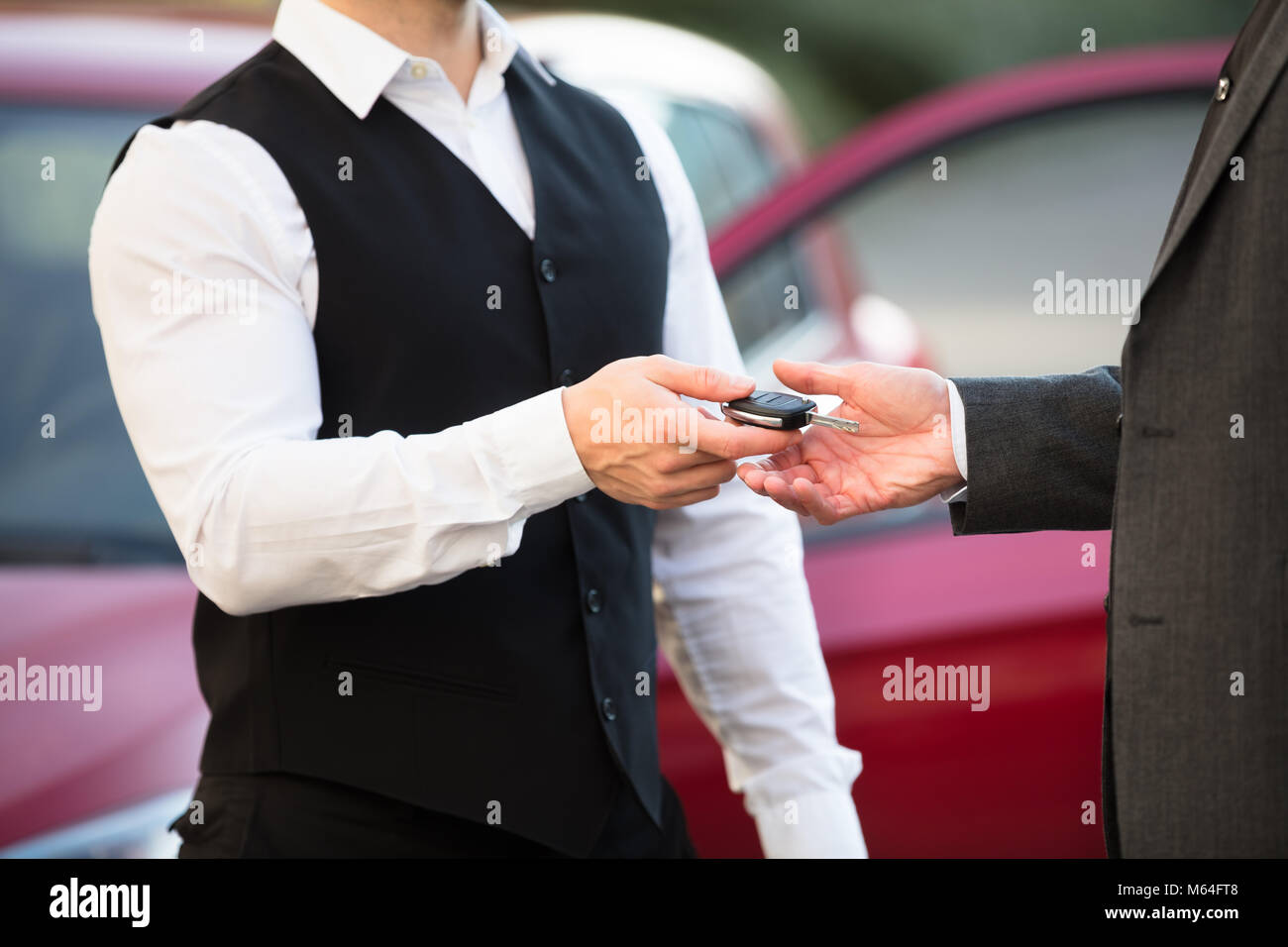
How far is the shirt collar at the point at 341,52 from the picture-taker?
1343mm

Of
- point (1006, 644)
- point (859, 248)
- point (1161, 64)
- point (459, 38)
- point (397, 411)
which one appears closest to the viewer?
point (397, 411)

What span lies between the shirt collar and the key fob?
486 mm

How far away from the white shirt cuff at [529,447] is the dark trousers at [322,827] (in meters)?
0.37

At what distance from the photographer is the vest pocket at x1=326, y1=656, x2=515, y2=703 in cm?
135

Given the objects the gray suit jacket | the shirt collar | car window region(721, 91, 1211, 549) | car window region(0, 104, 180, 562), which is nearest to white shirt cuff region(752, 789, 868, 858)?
the gray suit jacket

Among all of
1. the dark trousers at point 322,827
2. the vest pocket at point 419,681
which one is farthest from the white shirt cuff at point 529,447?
the dark trousers at point 322,827

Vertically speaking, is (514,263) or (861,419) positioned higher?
(514,263)

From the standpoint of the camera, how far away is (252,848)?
1323 mm

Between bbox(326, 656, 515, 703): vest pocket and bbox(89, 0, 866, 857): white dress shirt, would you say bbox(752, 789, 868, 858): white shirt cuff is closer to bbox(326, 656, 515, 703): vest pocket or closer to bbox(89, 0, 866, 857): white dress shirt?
bbox(326, 656, 515, 703): vest pocket

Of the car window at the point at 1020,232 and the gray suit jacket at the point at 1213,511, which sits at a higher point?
Answer: the car window at the point at 1020,232

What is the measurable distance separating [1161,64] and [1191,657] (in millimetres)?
1533

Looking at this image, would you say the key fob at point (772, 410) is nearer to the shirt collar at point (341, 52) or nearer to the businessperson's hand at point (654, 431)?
the businessperson's hand at point (654, 431)
